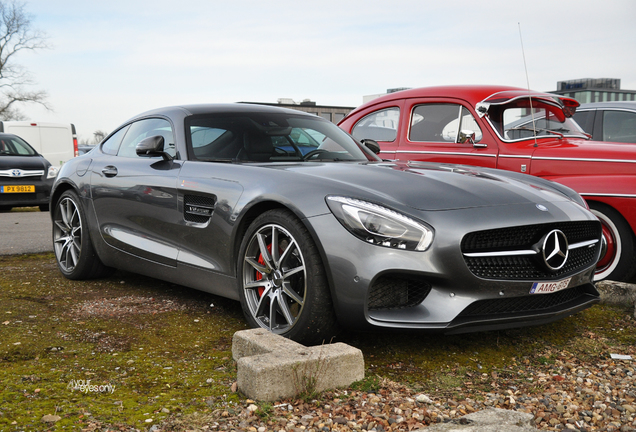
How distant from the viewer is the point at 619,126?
7363mm

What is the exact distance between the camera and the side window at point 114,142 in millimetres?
5504

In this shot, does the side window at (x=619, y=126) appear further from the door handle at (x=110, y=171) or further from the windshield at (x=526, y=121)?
the door handle at (x=110, y=171)

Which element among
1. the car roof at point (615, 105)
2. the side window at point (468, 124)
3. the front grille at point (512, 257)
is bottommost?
the front grille at point (512, 257)

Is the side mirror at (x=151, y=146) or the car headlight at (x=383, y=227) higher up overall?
the side mirror at (x=151, y=146)

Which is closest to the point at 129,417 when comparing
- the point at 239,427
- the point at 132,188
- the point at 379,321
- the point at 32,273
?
the point at 239,427

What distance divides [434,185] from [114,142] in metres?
3.10

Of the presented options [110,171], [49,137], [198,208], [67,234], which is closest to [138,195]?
[110,171]

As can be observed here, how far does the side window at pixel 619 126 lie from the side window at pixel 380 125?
8.36ft

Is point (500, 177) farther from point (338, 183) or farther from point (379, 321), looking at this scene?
point (379, 321)

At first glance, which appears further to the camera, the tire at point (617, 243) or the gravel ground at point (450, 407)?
the tire at point (617, 243)

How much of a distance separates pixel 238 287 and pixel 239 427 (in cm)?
137

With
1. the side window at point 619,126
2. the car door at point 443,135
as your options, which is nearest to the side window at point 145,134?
the car door at point 443,135

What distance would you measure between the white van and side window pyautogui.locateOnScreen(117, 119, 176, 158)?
1261 centimetres

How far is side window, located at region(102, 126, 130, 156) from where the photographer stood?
18.1 feet
